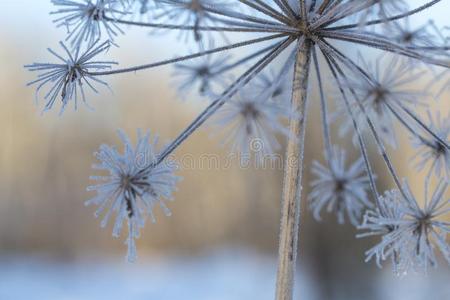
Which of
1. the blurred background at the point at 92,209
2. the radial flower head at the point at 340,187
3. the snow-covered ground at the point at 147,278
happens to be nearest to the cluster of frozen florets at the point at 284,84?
the radial flower head at the point at 340,187

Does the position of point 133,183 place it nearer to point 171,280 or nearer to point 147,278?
point 171,280

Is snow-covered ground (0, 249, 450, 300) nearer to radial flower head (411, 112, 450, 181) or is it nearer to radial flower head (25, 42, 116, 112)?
radial flower head (411, 112, 450, 181)

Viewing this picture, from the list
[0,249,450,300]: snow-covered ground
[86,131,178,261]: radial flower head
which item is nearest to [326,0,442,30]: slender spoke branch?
[86,131,178,261]: radial flower head

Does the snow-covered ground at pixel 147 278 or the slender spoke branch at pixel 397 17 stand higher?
the snow-covered ground at pixel 147 278

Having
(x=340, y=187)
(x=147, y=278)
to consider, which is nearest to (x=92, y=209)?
(x=147, y=278)

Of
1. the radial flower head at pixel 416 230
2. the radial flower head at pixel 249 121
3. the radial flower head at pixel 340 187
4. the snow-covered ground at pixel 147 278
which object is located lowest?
the radial flower head at pixel 416 230

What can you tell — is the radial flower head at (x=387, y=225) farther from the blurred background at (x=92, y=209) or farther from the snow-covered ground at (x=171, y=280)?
the blurred background at (x=92, y=209)
